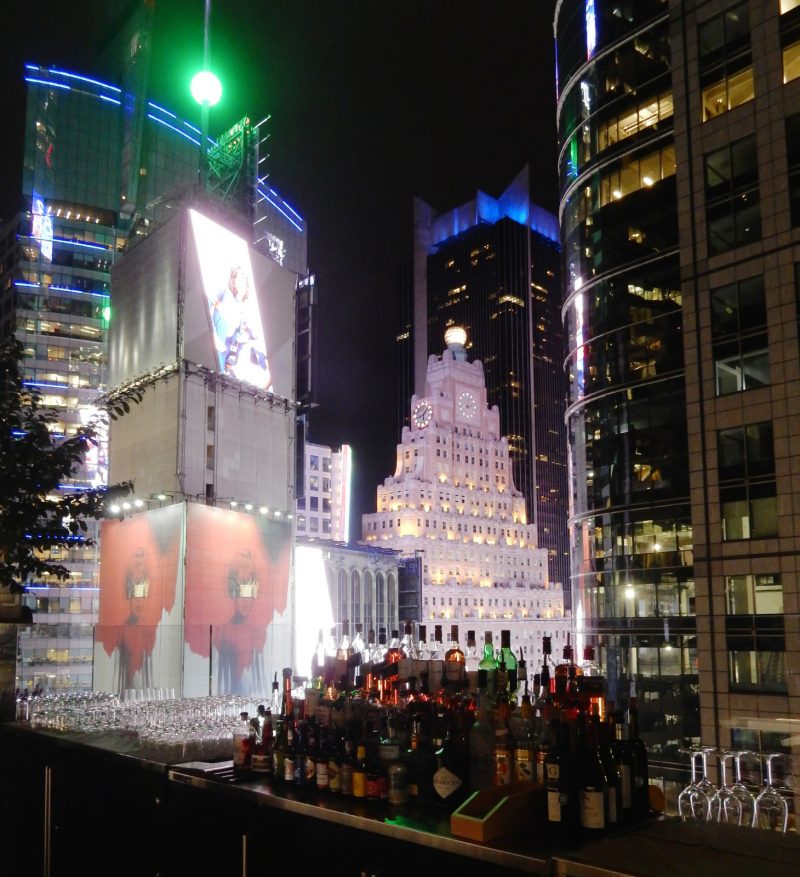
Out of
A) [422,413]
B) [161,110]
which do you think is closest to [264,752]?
[161,110]

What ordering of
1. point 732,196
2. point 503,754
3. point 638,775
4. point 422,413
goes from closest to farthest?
1. point 638,775
2. point 503,754
3. point 732,196
4. point 422,413

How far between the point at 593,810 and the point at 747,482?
1390 centimetres

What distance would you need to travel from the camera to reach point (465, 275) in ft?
361

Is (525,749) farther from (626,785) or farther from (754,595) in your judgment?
(754,595)

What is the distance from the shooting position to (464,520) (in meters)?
77.5

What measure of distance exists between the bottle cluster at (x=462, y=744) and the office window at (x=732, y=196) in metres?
13.7

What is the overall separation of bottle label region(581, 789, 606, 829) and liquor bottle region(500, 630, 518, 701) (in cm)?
107

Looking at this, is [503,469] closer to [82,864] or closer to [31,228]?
[31,228]

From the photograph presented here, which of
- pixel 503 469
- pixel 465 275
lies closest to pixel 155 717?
pixel 503 469

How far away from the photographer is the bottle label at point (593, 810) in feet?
9.32

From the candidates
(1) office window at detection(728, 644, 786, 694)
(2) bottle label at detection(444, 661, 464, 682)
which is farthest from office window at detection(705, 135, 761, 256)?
(2) bottle label at detection(444, 661, 464, 682)

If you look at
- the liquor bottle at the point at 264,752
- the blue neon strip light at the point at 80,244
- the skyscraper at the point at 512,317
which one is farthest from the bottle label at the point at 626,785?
the skyscraper at the point at 512,317

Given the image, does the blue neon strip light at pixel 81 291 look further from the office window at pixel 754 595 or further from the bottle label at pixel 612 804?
the bottle label at pixel 612 804

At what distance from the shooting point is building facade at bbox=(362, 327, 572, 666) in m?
73.1
